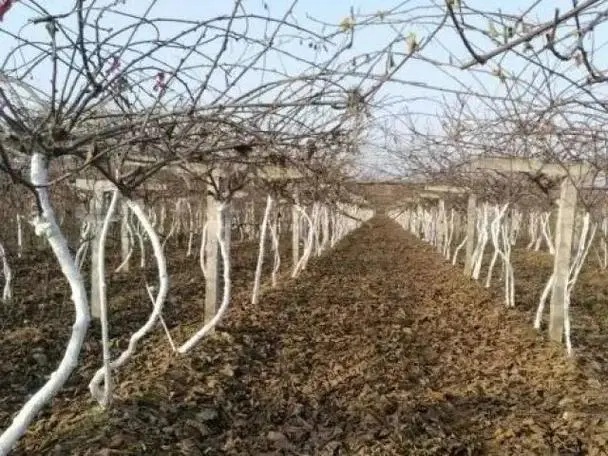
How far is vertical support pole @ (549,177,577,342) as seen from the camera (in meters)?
7.88

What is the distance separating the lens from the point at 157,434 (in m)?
4.68

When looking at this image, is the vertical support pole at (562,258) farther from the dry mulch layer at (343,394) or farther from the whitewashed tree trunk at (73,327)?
the whitewashed tree trunk at (73,327)

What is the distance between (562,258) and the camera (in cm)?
796

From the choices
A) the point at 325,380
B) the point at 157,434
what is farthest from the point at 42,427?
the point at 325,380

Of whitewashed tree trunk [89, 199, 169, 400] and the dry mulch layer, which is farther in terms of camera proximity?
whitewashed tree trunk [89, 199, 169, 400]

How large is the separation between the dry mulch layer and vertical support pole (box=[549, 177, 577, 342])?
1.03ft

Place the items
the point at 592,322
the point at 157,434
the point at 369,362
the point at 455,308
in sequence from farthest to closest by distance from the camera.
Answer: the point at 455,308 → the point at 592,322 → the point at 369,362 → the point at 157,434

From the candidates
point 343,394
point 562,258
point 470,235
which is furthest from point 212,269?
point 470,235

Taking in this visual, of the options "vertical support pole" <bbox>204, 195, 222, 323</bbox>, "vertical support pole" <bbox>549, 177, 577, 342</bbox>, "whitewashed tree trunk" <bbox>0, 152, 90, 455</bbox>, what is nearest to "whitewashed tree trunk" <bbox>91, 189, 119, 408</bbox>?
"whitewashed tree trunk" <bbox>0, 152, 90, 455</bbox>

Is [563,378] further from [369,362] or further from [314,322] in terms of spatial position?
[314,322]

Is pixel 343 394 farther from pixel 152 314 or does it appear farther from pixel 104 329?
pixel 104 329

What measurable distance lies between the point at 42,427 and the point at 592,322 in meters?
A: 7.53

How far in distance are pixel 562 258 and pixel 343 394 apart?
138 inches

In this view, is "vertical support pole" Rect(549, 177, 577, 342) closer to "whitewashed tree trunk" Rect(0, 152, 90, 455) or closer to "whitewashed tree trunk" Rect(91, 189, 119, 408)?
"whitewashed tree trunk" Rect(91, 189, 119, 408)
